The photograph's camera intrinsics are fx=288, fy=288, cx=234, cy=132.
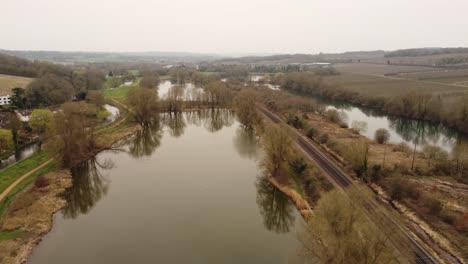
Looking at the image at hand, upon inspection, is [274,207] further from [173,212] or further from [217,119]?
[217,119]

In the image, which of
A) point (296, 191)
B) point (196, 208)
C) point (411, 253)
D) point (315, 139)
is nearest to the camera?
point (411, 253)

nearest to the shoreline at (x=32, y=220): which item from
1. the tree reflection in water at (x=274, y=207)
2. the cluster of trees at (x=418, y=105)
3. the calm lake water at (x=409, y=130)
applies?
the tree reflection in water at (x=274, y=207)

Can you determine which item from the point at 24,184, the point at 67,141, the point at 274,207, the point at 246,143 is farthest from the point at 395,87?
the point at 24,184

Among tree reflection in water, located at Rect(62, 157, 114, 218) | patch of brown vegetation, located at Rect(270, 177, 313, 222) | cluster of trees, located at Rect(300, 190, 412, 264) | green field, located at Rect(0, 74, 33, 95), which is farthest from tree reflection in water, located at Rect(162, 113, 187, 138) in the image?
green field, located at Rect(0, 74, 33, 95)

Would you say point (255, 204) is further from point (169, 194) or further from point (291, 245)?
point (169, 194)

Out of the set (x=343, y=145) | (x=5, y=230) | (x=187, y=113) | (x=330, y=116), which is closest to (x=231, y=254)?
(x=5, y=230)

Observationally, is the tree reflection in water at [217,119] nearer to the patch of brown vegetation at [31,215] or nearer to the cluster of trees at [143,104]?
the cluster of trees at [143,104]
